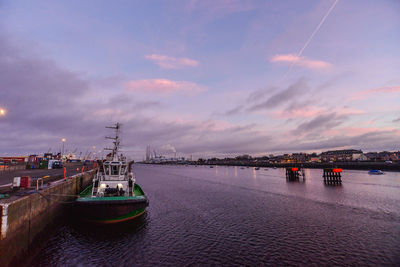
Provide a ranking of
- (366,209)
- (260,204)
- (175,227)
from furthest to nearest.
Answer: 1. (260,204)
2. (366,209)
3. (175,227)

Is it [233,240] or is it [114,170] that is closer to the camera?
[233,240]

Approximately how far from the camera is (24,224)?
12.7m

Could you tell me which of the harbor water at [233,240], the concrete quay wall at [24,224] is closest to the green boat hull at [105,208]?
the harbor water at [233,240]

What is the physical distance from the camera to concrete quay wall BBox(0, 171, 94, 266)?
1052cm

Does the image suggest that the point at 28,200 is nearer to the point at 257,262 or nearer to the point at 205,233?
the point at 205,233

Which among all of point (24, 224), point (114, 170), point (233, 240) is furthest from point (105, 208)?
point (233, 240)


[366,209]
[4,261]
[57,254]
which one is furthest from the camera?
[366,209]

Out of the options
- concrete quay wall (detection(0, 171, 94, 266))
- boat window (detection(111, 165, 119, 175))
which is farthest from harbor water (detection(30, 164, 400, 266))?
boat window (detection(111, 165, 119, 175))

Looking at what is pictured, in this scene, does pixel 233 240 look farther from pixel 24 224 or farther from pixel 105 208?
pixel 24 224

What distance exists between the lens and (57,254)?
14.9 meters

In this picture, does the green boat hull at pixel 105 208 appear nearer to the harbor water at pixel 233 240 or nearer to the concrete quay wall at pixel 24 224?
the harbor water at pixel 233 240

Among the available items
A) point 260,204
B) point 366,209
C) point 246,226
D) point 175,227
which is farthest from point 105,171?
point 366,209

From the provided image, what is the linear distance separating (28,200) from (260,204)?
101 ft

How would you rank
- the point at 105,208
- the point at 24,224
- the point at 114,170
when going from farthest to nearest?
the point at 114,170
the point at 105,208
the point at 24,224
